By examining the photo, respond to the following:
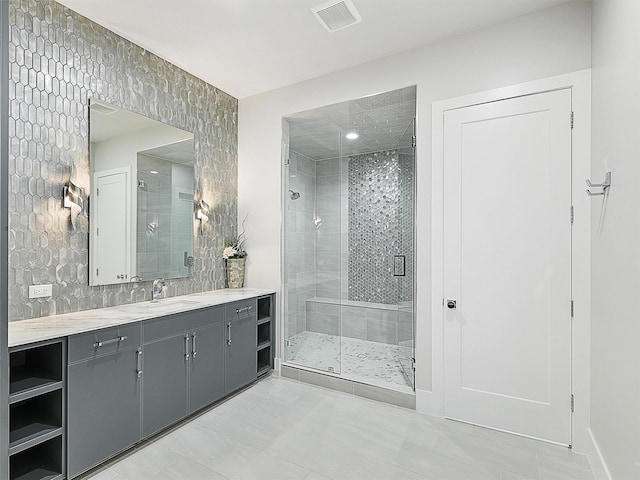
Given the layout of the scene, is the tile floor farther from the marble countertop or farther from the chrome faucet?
the chrome faucet

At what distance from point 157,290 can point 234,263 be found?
0.88 metres

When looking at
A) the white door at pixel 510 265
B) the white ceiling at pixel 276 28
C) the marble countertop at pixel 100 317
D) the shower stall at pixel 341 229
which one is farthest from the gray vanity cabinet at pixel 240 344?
the white ceiling at pixel 276 28

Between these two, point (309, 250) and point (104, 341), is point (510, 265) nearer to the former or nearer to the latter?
point (309, 250)

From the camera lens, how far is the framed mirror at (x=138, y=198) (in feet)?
8.23

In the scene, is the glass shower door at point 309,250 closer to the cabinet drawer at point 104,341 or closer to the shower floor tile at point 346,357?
the shower floor tile at point 346,357

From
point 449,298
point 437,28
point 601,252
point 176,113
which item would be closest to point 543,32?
point 437,28

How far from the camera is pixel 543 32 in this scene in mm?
2367

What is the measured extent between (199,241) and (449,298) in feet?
7.72

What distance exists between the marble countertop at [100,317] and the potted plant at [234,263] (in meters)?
0.42

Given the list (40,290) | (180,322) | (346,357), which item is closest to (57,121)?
(40,290)

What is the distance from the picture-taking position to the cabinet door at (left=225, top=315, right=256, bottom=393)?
295 cm

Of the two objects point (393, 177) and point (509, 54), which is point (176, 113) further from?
point (509, 54)

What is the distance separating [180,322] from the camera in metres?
2.51

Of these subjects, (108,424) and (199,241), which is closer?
(108,424)
